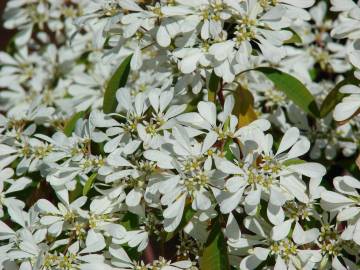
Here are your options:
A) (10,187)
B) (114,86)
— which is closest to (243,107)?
(114,86)

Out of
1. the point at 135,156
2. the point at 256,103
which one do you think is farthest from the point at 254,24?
the point at 256,103

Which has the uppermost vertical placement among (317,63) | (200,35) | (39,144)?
(200,35)

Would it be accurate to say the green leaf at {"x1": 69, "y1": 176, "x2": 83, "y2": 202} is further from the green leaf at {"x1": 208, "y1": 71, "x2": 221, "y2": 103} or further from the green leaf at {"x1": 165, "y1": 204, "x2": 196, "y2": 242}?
the green leaf at {"x1": 208, "y1": 71, "x2": 221, "y2": 103}

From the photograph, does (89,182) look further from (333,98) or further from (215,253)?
(333,98)

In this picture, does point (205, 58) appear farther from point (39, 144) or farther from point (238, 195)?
point (39, 144)

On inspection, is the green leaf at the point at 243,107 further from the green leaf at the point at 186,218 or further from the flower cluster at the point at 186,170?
the green leaf at the point at 186,218

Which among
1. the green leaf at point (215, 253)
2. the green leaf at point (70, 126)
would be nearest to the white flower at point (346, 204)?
the green leaf at point (215, 253)

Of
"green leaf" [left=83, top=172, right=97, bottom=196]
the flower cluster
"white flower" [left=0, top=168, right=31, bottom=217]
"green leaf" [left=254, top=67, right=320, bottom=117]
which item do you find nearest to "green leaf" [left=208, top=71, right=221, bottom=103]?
the flower cluster
